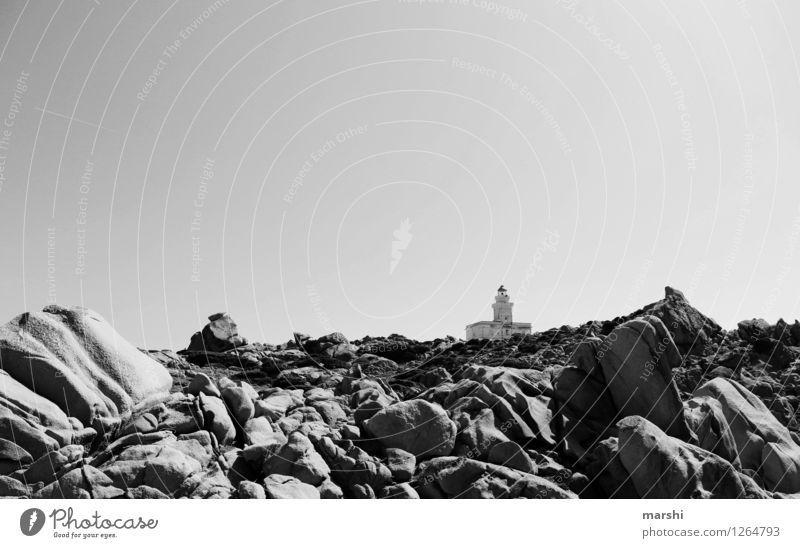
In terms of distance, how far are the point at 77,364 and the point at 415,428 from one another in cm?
1351

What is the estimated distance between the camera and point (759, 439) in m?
24.8

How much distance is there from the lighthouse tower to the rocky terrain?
152 ft

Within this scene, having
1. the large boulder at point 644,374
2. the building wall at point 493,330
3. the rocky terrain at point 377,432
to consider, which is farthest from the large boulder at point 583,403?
the building wall at point 493,330

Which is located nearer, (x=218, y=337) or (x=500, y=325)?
(x=218, y=337)

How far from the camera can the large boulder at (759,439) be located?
77.9ft

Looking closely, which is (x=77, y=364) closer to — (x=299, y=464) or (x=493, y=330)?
(x=299, y=464)

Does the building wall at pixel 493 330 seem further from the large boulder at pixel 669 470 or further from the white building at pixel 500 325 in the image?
the large boulder at pixel 669 470

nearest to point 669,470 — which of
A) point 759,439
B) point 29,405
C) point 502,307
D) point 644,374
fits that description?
point 644,374

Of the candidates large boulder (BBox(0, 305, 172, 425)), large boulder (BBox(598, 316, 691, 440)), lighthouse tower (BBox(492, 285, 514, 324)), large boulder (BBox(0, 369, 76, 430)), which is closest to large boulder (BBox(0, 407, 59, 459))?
large boulder (BBox(0, 369, 76, 430))

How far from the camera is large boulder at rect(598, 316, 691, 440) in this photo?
939 inches

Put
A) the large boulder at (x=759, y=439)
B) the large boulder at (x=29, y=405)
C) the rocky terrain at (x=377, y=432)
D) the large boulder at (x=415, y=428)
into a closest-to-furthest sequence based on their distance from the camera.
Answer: the rocky terrain at (x=377, y=432) → the large boulder at (x=29, y=405) → the large boulder at (x=415, y=428) → the large boulder at (x=759, y=439)

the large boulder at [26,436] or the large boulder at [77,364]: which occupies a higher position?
the large boulder at [77,364]

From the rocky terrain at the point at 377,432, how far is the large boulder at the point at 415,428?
49 millimetres

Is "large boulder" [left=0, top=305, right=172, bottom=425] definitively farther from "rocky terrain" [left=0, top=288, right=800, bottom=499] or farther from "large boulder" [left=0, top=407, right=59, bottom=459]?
"large boulder" [left=0, top=407, right=59, bottom=459]
